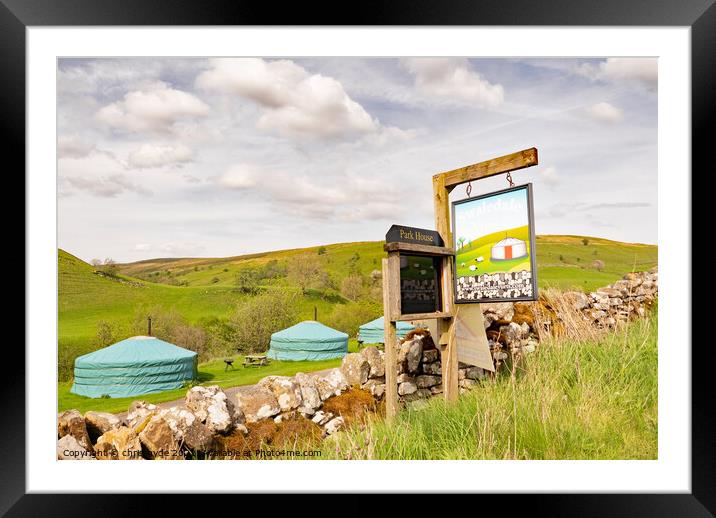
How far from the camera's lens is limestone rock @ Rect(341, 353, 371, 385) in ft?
15.1

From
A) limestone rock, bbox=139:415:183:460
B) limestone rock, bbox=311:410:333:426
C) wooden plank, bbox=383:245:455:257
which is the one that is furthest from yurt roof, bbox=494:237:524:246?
limestone rock, bbox=139:415:183:460

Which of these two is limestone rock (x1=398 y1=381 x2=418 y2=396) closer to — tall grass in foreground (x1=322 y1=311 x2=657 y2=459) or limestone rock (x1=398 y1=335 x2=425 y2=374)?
limestone rock (x1=398 y1=335 x2=425 y2=374)

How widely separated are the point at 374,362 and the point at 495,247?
1.79 metres

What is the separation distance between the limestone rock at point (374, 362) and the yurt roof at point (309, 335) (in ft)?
40.9

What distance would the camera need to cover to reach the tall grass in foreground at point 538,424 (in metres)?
2.85

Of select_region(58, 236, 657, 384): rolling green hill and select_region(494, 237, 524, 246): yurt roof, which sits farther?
select_region(58, 236, 657, 384): rolling green hill

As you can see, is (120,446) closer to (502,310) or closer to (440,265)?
(440,265)

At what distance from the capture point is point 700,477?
8.79 feet

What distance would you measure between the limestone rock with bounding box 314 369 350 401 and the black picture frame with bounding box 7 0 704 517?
1.64 metres

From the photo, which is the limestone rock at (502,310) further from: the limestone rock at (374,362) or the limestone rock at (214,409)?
the limestone rock at (214,409)

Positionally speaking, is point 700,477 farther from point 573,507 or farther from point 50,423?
point 50,423

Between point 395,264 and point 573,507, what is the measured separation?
189 cm

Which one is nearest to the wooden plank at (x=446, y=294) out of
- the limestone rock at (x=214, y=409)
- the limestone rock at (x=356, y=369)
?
the limestone rock at (x=356, y=369)
